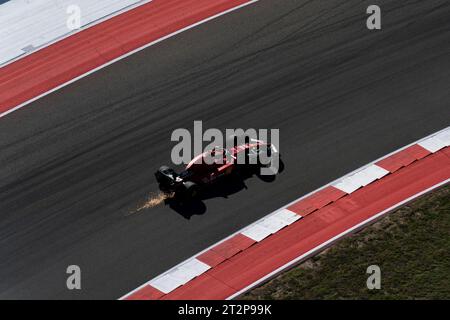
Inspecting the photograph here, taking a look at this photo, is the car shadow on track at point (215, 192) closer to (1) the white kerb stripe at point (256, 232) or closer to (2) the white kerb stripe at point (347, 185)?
(1) the white kerb stripe at point (256, 232)

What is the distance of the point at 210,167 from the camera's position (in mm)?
27781

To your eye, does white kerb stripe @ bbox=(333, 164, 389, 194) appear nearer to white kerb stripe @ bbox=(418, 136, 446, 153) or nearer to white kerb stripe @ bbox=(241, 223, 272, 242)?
white kerb stripe @ bbox=(418, 136, 446, 153)

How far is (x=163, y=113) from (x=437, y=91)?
11181 mm

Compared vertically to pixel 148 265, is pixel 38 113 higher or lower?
higher

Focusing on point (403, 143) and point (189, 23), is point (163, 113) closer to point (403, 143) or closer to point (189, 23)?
point (189, 23)

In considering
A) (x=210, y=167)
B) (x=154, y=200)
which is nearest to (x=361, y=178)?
(x=210, y=167)

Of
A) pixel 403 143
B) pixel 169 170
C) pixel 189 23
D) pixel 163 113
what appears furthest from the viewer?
pixel 189 23

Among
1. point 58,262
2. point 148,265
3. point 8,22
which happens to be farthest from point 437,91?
point 8,22

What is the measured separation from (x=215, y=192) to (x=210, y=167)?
967mm

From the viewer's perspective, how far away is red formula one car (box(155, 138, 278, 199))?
27302mm

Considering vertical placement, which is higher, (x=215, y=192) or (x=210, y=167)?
(x=210, y=167)

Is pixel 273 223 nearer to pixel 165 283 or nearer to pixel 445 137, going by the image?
pixel 165 283

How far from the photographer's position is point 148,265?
25.8m

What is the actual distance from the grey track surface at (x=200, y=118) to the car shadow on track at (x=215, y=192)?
0.55 feet
